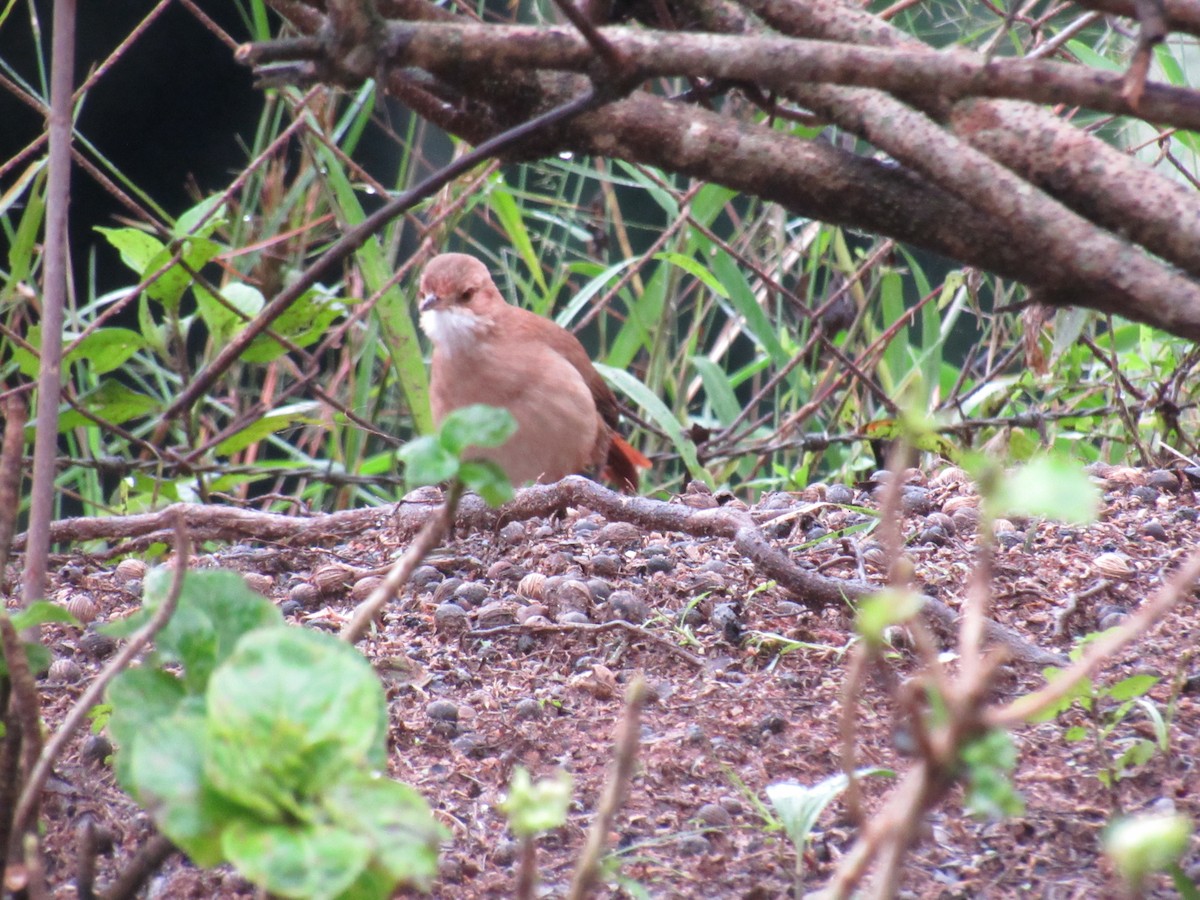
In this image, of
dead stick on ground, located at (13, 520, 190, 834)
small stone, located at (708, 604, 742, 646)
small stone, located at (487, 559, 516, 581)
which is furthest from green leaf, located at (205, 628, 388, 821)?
small stone, located at (487, 559, 516, 581)

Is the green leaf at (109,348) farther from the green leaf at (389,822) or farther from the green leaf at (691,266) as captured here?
the green leaf at (389,822)

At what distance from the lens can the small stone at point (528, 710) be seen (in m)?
1.98

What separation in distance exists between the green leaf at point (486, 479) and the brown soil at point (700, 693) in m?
0.50

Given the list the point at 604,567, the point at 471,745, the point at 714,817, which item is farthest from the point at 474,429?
the point at 604,567

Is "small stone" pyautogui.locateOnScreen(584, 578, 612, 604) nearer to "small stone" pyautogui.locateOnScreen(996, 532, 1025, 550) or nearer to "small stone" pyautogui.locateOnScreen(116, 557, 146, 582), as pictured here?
"small stone" pyautogui.locateOnScreen(996, 532, 1025, 550)

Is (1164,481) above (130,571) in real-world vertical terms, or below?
above

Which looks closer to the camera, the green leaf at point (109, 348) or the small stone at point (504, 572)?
the small stone at point (504, 572)

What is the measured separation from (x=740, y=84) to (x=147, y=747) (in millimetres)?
985

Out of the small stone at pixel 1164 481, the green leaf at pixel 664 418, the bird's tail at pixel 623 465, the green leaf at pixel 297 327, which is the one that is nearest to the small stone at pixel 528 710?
the green leaf at pixel 297 327

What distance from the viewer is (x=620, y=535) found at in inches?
105

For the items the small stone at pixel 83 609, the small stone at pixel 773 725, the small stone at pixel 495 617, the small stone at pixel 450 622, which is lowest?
the small stone at pixel 83 609

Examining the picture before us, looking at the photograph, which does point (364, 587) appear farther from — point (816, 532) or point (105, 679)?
point (105, 679)

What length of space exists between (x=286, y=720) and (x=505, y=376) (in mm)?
3324

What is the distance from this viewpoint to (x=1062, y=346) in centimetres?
278
